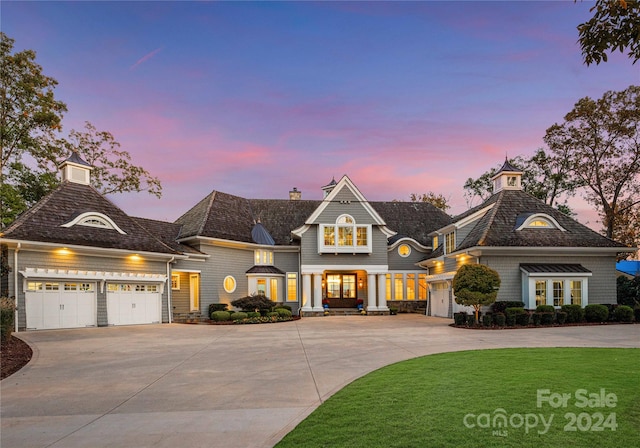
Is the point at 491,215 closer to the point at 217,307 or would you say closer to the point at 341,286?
the point at 341,286

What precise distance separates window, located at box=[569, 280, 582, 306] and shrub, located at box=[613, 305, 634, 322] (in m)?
1.70

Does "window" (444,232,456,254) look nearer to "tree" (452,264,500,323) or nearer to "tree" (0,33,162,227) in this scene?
"tree" (452,264,500,323)

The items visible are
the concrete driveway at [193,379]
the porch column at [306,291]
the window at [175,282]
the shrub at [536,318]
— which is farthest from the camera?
the porch column at [306,291]

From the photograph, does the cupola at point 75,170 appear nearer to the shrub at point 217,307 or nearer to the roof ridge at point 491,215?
the shrub at point 217,307

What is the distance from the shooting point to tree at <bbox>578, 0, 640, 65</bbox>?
526 cm

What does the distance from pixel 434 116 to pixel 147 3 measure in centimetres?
1356

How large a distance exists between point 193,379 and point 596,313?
21.2m

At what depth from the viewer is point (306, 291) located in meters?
31.1

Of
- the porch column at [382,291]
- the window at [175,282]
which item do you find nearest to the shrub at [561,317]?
the porch column at [382,291]

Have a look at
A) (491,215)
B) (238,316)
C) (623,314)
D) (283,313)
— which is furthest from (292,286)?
(623,314)

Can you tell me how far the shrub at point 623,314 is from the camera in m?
22.7

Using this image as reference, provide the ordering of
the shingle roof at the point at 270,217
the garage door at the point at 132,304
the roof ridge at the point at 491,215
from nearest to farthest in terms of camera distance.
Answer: the garage door at the point at 132,304
the roof ridge at the point at 491,215
the shingle roof at the point at 270,217

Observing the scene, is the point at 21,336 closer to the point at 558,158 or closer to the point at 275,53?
the point at 275,53

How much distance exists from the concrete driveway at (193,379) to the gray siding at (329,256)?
13372mm
